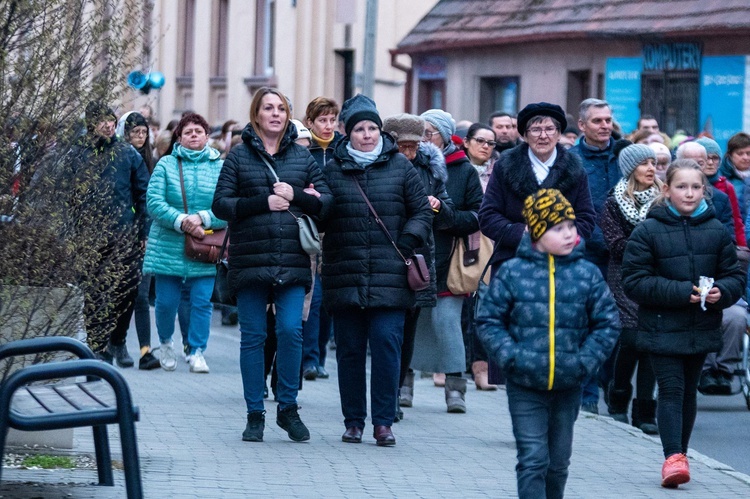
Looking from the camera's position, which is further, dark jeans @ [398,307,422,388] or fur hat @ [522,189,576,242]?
dark jeans @ [398,307,422,388]

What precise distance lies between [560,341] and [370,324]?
2.67 m

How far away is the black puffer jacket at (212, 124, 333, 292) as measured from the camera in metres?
9.01

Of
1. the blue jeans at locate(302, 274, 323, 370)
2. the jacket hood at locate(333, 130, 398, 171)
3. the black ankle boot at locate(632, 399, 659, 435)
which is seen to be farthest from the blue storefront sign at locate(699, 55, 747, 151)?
the jacket hood at locate(333, 130, 398, 171)

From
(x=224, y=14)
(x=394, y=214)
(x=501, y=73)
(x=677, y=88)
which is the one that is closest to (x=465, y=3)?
(x=501, y=73)

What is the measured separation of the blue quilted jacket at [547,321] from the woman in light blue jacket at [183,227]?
582cm

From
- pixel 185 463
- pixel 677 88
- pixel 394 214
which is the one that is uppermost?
pixel 677 88

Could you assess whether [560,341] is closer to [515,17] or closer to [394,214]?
[394,214]

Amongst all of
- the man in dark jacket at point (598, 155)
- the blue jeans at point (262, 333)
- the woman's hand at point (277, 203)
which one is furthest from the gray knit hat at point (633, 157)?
the woman's hand at point (277, 203)

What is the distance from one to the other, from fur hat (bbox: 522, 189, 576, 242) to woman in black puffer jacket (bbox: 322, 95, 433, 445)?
233cm

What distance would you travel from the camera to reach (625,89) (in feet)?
77.8

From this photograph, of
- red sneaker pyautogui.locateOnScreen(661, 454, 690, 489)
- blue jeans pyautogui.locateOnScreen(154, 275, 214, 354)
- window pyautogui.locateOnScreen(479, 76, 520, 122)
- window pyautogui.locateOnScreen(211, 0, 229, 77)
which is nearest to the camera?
red sneaker pyautogui.locateOnScreen(661, 454, 690, 489)

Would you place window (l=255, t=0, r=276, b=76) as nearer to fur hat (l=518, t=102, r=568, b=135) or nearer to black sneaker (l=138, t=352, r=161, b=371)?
black sneaker (l=138, t=352, r=161, b=371)

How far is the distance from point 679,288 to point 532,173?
118 centimetres

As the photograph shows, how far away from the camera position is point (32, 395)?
258 inches
